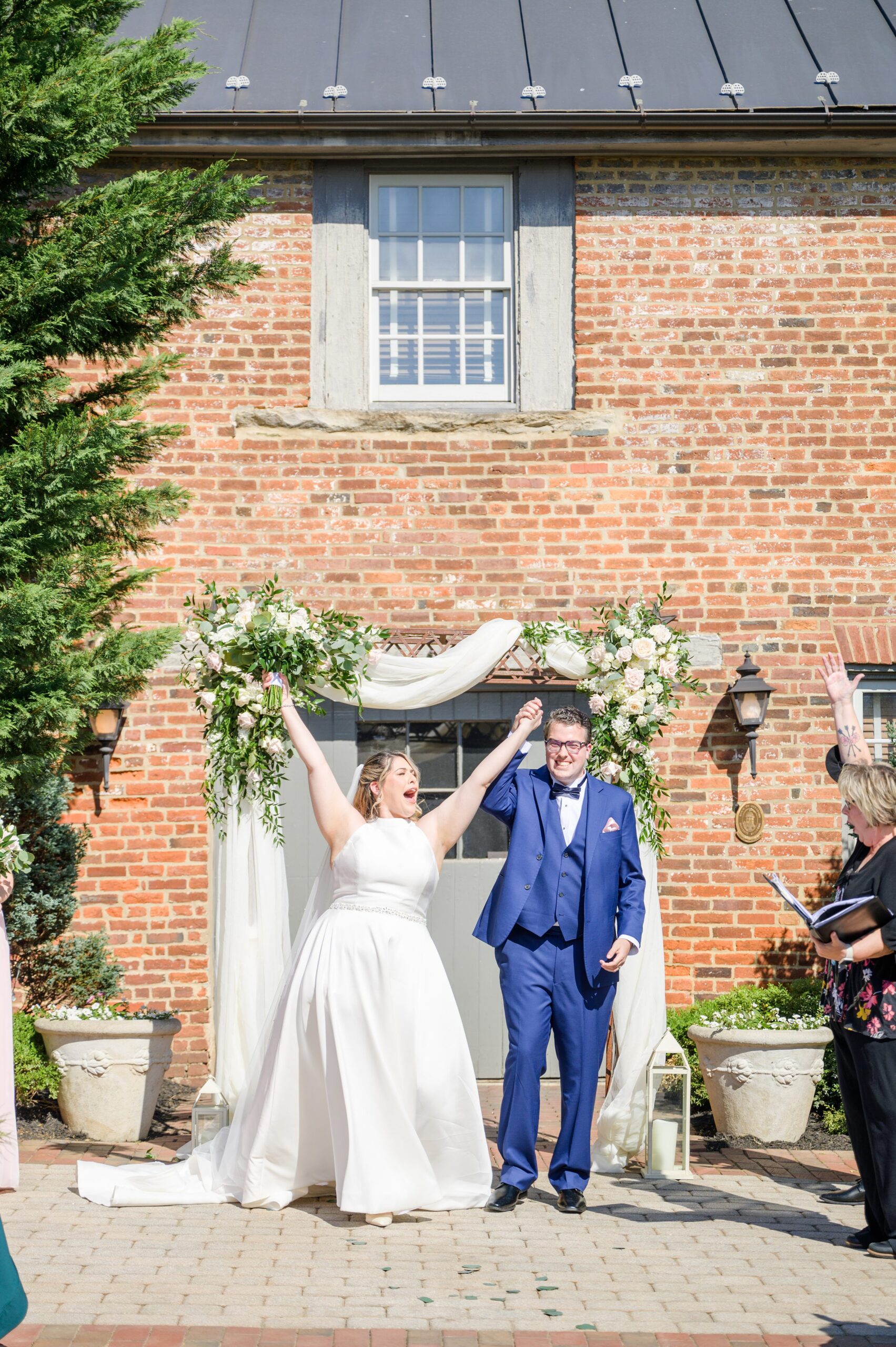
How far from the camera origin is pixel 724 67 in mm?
8820

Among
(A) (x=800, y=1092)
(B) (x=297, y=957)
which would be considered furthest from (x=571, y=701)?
(B) (x=297, y=957)

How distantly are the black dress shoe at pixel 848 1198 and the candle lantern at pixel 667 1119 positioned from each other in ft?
2.26

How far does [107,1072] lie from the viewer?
7098 mm

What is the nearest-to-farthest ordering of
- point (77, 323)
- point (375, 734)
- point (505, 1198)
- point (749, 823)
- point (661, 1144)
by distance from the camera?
point (505, 1198)
point (77, 323)
point (661, 1144)
point (749, 823)
point (375, 734)

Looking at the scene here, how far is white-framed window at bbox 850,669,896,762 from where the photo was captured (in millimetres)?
8789

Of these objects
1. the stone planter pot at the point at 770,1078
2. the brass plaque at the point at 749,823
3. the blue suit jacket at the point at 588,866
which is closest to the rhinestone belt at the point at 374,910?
the blue suit jacket at the point at 588,866

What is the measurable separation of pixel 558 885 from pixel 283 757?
160 cm

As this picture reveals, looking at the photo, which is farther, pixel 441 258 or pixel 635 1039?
pixel 441 258

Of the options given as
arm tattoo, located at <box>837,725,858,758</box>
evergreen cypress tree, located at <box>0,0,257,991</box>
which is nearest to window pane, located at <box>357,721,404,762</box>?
evergreen cypress tree, located at <box>0,0,257,991</box>

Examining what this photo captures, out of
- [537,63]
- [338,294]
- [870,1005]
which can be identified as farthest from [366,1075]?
[537,63]

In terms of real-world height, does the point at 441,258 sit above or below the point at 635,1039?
above

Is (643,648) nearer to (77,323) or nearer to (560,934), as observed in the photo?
(560,934)

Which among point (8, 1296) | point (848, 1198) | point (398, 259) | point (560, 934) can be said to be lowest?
point (848, 1198)

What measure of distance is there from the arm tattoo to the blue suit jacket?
101cm
